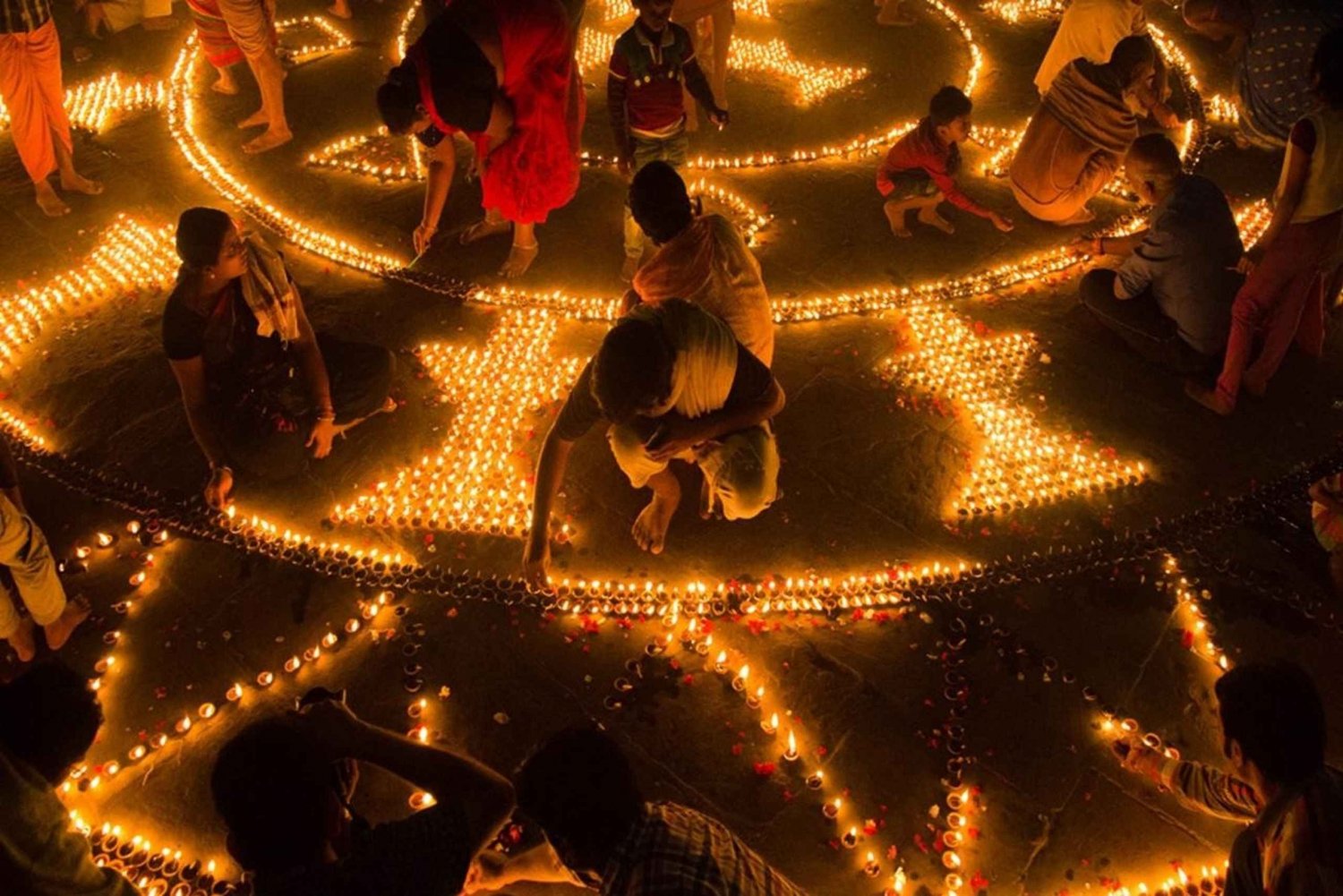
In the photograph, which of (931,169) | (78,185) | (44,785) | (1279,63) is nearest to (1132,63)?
(1279,63)

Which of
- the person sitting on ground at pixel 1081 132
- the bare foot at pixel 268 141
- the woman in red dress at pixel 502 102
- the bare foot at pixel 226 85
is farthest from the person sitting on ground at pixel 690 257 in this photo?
the bare foot at pixel 226 85

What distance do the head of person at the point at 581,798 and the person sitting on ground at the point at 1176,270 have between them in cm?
378

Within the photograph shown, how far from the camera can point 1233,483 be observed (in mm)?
4191

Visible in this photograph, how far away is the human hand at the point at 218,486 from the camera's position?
152 inches

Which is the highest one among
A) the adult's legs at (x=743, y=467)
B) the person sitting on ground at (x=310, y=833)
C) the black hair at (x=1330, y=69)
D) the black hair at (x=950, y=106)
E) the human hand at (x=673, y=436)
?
the black hair at (x=1330, y=69)

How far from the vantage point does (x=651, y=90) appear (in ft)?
15.3

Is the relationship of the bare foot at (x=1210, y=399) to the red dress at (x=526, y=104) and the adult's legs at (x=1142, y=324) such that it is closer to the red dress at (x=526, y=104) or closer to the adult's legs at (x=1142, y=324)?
the adult's legs at (x=1142, y=324)

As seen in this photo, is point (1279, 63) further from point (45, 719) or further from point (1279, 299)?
point (45, 719)

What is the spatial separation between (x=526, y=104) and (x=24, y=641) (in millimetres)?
3184

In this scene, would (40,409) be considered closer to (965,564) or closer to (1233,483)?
(965,564)

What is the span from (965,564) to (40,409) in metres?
4.45

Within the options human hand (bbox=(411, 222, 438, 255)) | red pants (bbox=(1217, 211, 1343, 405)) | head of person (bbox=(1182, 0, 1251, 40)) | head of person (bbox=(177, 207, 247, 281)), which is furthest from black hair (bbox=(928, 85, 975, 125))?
head of person (bbox=(177, 207, 247, 281))

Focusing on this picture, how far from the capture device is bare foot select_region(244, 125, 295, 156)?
20.0 feet

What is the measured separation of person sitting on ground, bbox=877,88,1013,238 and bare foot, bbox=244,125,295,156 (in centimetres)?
402
